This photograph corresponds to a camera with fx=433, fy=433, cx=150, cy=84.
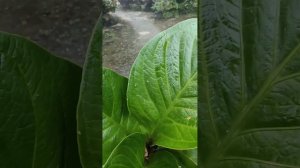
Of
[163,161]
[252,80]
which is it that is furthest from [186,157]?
[252,80]

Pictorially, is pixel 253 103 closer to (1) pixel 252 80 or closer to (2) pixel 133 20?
(1) pixel 252 80

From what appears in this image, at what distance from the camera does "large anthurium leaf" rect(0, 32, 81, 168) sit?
36 cm

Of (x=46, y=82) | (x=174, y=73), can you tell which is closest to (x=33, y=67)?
(x=46, y=82)

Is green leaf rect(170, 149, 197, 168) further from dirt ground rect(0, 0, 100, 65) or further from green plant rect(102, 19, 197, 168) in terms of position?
dirt ground rect(0, 0, 100, 65)

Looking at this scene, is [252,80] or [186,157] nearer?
[252,80]

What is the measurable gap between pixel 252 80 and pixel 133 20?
119 millimetres

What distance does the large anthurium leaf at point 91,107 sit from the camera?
1.10ft

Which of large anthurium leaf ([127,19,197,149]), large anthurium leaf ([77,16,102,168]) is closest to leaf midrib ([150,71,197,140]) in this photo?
large anthurium leaf ([127,19,197,149])

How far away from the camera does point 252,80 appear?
1.16ft

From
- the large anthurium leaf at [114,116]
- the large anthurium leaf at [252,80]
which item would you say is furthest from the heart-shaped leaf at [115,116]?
the large anthurium leaf at [252,80]

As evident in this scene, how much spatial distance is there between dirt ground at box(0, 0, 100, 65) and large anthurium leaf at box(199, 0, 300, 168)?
0.35 feet

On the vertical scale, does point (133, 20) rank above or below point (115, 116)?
above

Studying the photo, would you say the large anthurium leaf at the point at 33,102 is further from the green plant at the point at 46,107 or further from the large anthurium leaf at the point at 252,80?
the large anthurium leaf at the point at 252,80

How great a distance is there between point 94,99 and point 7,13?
0.39 ft
